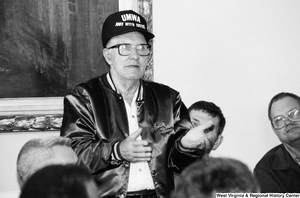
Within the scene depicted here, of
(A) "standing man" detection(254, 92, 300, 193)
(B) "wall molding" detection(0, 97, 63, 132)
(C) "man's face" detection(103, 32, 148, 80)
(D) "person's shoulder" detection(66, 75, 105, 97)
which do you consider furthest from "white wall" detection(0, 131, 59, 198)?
(A) "standing man" detection(254, 92, 300, 193)

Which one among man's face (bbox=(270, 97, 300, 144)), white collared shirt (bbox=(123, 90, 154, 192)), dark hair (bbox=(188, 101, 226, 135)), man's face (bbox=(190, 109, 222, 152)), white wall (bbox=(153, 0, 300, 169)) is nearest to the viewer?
white collared shirt (bbox=(123, 90, 154, 192))

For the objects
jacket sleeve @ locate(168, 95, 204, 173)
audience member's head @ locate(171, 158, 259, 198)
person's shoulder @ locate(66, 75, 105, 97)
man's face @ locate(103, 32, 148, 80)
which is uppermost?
man's face @ locate(103, 32, 148, 80)

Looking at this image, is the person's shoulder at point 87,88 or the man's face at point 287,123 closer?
the person's shoulder at point 87,88

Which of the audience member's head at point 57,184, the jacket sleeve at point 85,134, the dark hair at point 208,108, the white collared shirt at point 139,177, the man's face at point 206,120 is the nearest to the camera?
the audience member's head at point 57,184

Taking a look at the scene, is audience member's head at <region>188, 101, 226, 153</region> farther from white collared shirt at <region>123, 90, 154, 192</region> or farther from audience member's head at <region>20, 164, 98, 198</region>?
audience member's head at <region>20, 164, 98, 198</region>

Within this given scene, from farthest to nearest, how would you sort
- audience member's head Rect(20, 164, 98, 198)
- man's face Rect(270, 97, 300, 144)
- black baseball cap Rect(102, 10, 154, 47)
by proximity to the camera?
man's face Rect(270, 97, 300, 144) < black baseball cap Rect(102, 10, 154, 47) < audience member's head Rect(20, 164, 98, 198)

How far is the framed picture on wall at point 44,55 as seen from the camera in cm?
296

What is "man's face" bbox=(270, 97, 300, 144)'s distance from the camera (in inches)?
104

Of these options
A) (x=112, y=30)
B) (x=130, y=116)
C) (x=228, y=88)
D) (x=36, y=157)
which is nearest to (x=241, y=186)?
(x=36, y=157)

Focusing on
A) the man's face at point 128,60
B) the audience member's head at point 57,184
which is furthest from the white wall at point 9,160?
the audience member's head at point 57,184

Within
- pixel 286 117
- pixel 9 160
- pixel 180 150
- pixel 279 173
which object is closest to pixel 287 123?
pixel 286 117

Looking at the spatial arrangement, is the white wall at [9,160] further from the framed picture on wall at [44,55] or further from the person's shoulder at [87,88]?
the person's shoulder at [87,88]

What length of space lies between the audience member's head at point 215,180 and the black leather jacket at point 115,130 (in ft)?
4.08

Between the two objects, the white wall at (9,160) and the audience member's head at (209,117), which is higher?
the audience member's head at (209,117)
